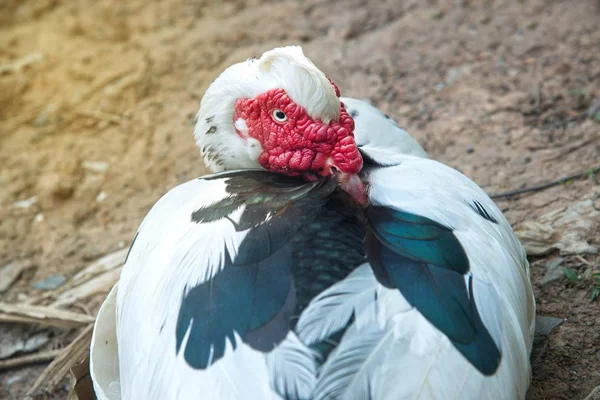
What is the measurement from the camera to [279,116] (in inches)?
99.6

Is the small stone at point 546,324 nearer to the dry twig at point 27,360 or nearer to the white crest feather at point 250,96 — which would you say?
the white crest feather at point 250,96

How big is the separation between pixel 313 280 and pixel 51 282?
7.32ft

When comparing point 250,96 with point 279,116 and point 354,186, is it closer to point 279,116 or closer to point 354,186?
point 279,116

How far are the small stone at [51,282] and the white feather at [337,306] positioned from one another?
2.22m

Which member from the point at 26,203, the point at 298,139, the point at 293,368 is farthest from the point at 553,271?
the point at 26,203

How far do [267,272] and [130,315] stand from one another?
0.52 m

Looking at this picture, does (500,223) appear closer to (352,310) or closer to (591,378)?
(591,378)

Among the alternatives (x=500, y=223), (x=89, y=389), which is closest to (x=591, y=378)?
(x=500, y=223)

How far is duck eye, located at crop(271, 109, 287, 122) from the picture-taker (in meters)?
2.51

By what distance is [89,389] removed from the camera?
2.83 meters

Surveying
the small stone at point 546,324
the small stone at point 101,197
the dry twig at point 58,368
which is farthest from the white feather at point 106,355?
the small stone at point 101,197

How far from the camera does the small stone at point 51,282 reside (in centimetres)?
369

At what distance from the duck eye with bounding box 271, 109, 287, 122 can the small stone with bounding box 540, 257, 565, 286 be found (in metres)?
1.30

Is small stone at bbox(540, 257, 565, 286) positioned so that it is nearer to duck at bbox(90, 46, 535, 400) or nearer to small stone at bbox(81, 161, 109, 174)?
duck at bbox(90, 46, 535, 400)
